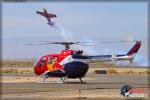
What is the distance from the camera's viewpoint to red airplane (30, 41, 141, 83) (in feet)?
126

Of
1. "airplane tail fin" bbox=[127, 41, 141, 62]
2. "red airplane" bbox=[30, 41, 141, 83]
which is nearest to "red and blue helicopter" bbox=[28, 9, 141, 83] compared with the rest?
"red airplane" bbox=[30, 41, 141, 83]

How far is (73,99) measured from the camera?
24.0 metres

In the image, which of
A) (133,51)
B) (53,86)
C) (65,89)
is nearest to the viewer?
(65,89)

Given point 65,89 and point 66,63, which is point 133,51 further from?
point 65,89

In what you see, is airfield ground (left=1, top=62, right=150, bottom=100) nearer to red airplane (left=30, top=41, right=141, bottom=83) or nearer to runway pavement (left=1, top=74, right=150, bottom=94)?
runway pavement (left=1, top=74, right=150, bottom=94)

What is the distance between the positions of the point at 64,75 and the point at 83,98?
1466 cm

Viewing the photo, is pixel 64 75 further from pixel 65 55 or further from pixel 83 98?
pixel 83 98

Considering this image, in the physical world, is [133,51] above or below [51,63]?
above

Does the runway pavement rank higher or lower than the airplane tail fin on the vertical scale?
lower

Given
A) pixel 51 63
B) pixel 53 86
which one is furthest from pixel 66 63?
pixel 53 86

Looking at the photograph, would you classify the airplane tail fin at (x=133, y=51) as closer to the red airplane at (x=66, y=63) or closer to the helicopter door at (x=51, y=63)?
the red airplane at (x=66, y=63)

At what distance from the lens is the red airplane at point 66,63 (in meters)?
38.5

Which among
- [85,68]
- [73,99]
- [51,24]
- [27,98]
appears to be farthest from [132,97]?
[51,24]

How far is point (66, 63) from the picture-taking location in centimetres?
3881
